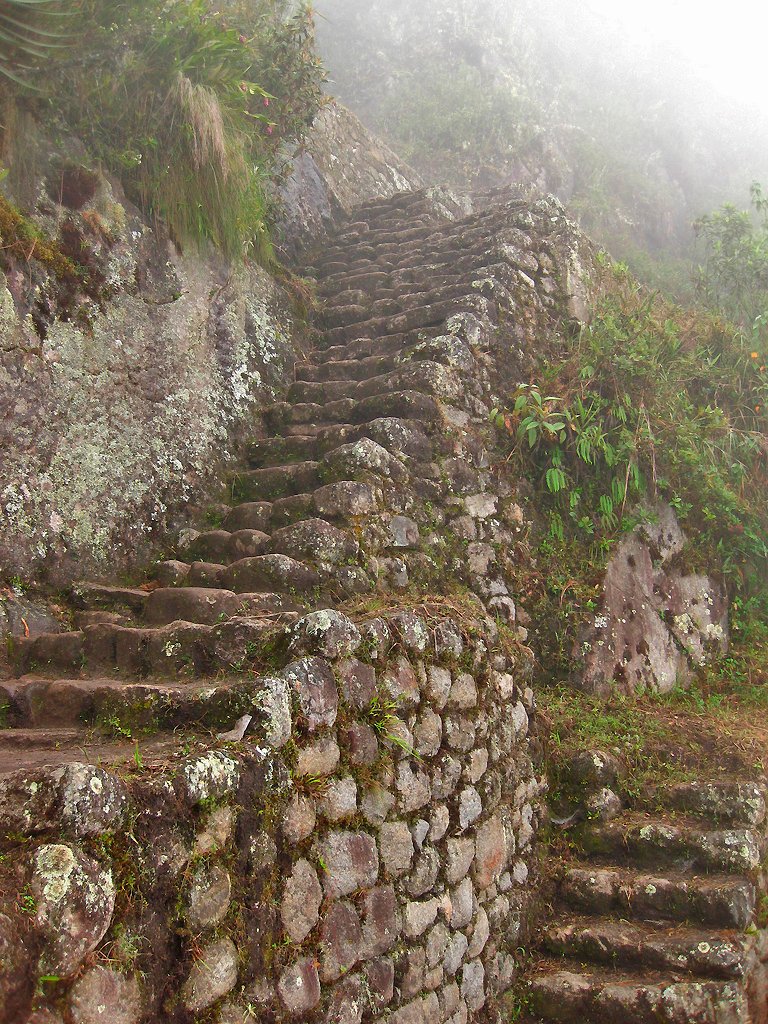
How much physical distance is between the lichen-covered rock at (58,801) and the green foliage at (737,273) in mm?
6995

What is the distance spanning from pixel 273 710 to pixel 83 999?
0.98 metres

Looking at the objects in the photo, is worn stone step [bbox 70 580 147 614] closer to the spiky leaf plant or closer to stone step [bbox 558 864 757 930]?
stone step [bbox 558 864 757 930]

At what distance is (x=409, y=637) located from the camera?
3.43 m

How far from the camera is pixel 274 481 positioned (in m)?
4.58

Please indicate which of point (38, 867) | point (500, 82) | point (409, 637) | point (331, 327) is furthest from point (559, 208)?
point (500, 82)

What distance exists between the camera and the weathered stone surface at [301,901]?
2553mm

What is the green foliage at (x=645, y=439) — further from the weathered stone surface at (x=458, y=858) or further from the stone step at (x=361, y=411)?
the weathered stone surface at (x=458, y=858)

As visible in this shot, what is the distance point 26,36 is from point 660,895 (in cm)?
513

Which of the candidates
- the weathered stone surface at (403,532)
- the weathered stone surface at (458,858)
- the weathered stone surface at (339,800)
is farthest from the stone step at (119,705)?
the weathered stone surface at (403,532)

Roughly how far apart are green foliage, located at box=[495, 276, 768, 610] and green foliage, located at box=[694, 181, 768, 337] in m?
1.45

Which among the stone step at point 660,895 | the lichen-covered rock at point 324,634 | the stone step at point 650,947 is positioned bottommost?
the stone step at point 650,947

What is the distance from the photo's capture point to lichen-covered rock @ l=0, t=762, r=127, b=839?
1.94 m

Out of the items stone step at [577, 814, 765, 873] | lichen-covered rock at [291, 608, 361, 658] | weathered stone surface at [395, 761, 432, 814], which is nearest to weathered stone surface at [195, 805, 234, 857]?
lichen-covered rock at [291, 608, 361, 658]

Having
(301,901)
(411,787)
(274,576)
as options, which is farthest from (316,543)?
(301,901)
